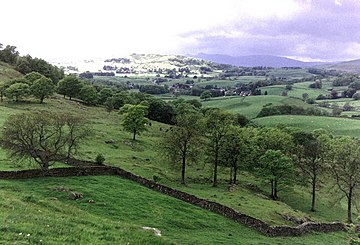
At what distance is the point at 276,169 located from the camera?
216ft

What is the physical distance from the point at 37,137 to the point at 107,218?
76.5ft

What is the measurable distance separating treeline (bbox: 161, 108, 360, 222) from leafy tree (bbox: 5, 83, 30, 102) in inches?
2413

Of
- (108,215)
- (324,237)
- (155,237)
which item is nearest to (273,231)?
(324,237)

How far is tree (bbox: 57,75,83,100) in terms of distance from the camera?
133750 millimetres

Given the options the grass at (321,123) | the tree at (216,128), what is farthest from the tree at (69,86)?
the tree at (216,128)

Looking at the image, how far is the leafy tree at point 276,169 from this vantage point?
65.8 meters

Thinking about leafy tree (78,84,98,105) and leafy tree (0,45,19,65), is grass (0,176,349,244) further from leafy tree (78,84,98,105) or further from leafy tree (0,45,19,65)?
leafy tree (0,45,19,65)

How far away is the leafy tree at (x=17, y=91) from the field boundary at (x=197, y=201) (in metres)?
68.1

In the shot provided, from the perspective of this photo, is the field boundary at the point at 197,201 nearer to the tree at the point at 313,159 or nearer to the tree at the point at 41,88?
the tree at the point at 313,159

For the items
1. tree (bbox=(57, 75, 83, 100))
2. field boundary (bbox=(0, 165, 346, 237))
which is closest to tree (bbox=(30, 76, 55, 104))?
tree (bbox=(57, 75, 83, 100))

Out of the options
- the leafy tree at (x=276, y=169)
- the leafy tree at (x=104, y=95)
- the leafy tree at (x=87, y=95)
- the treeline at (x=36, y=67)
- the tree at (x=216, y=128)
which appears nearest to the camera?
the leafy tree at (x=276, y=169)

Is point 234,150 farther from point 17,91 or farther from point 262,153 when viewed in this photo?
point 17,91

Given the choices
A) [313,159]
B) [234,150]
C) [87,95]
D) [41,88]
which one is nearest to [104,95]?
[87,95]

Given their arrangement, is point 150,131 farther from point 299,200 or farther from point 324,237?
point 324,237
